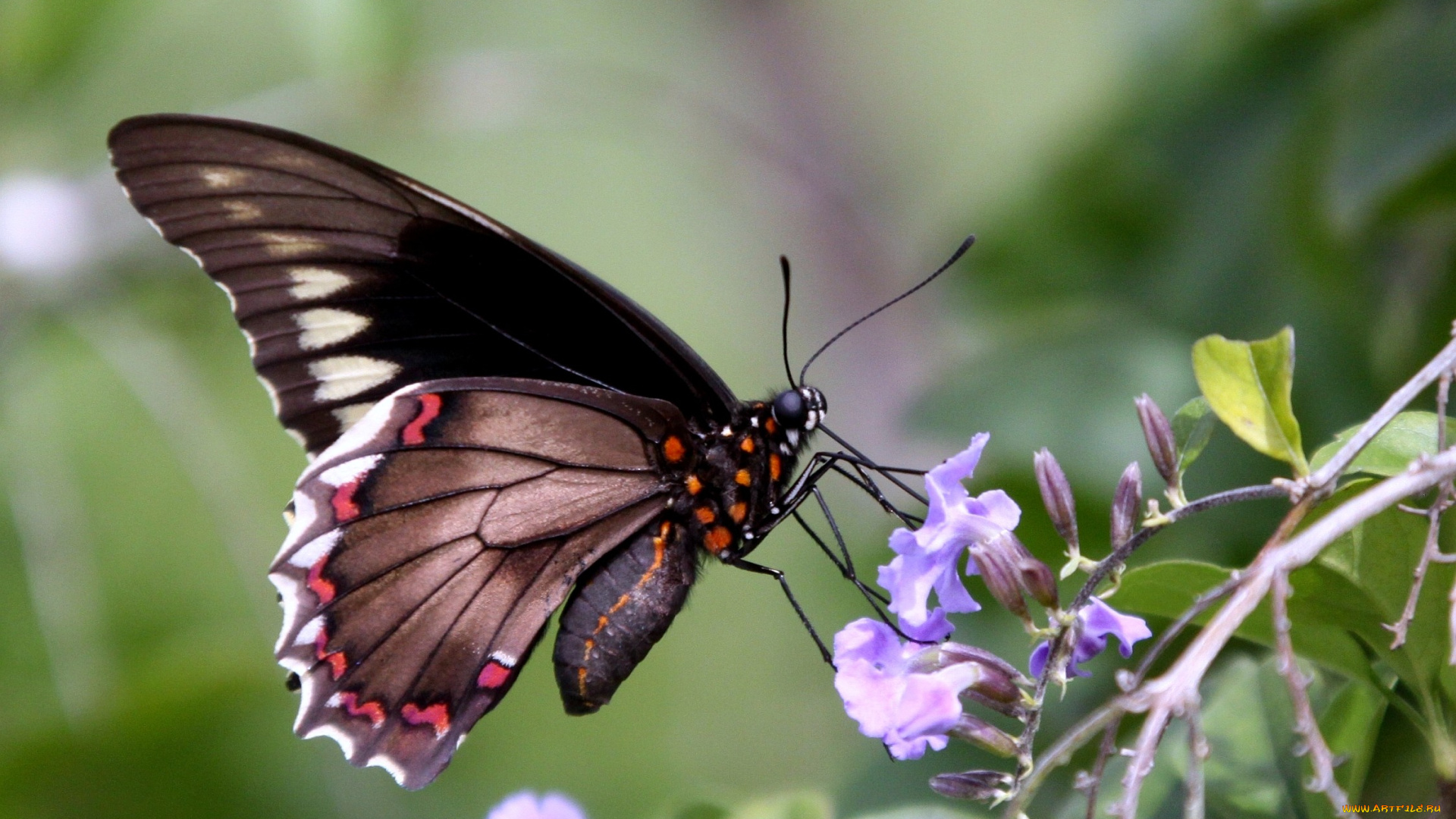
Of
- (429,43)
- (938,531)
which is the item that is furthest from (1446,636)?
(429,43)

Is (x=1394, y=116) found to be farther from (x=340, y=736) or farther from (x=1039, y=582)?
(x=340, y=736)

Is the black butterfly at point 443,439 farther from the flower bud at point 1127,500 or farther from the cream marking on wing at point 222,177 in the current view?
the flower bud at point 1127,500

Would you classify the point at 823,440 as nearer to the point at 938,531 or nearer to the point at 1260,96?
the point at 1260,96

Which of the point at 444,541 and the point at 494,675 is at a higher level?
the point at 444,541

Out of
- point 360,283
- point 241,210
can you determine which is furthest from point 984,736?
point 241,210

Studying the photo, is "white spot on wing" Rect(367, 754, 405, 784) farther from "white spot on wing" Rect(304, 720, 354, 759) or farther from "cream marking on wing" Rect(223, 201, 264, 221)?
"cream marking on wing" Rect(223, 201, 264, 221)

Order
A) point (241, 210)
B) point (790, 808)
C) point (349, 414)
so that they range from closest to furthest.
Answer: point (790, 808), point (241, 210), point (349, 414)
